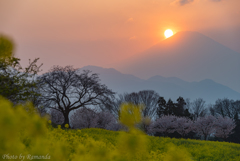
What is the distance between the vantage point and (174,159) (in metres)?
→ 1.67

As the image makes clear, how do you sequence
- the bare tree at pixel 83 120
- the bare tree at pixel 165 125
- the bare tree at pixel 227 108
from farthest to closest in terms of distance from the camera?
1. the bare tree at pixel 227 108
2. the bare tree at pixel 83 120
3. the bare tree at pixel 165 125

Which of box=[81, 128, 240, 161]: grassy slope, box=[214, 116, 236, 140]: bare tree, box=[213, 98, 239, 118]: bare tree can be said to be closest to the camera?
box=[81, 128, 240, 161]: grassy slope

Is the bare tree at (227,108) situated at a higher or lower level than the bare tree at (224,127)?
higher

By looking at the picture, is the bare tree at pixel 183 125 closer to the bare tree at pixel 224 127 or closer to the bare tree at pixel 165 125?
the bare tree at pixel 165 125

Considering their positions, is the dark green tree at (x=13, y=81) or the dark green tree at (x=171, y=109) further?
the dark green tree at (x=171, y=109)

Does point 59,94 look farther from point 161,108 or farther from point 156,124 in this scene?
point 161,108

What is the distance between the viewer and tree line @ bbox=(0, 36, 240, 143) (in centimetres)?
774

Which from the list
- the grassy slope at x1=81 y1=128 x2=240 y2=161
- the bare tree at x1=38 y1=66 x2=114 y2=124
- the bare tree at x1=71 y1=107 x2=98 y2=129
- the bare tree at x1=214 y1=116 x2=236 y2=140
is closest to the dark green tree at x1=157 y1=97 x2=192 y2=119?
the bare tree at x1=214 y1=116 x2=236 y2=140

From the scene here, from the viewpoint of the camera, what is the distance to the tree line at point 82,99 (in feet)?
25.4

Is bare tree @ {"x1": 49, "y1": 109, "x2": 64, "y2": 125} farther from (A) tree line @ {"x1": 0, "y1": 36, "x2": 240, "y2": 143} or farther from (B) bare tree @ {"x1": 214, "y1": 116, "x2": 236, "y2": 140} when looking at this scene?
(B) bare tree @ {"x1": 214, "y1": 116, "x2": 236, "y2": 140}

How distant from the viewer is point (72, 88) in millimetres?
22078

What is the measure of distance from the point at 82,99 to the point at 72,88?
177 cm

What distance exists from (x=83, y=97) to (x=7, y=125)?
21439 millimetres

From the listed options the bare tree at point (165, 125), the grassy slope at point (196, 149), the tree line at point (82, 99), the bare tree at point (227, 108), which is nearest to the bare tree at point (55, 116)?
the tree line at point (82, 99)
